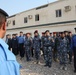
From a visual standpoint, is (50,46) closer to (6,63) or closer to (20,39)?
(20,39)

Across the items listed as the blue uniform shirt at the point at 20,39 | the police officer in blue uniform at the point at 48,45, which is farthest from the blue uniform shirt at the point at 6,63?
the blue uniform shirt at the point at 20,39

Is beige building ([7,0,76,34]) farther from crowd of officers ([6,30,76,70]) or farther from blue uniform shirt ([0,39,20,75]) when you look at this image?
blue uniform shirt ([0,39,20,75])

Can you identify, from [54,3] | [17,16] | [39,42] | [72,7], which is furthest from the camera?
[17,16]

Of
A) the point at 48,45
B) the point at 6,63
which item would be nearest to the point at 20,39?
the point at 48,45

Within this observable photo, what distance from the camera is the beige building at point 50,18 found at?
56.3 feet

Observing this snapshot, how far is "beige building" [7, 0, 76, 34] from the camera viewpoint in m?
17.2

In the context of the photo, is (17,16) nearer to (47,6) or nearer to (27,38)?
(47,6)

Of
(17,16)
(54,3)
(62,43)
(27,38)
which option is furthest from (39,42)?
(17,16)

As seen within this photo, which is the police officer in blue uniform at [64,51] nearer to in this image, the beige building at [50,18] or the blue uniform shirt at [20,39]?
the blue uniform shirt at [20,39]

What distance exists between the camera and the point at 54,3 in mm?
18891

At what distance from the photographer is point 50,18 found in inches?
767

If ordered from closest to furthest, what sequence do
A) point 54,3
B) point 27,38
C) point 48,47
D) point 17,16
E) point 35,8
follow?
1. point 48,47
2. point 27,38
3. point 54,3
4. point 35,8
5. point 17,16

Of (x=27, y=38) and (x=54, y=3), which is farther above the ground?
(x=54, y=3)

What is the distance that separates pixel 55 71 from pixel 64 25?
26.6ft
